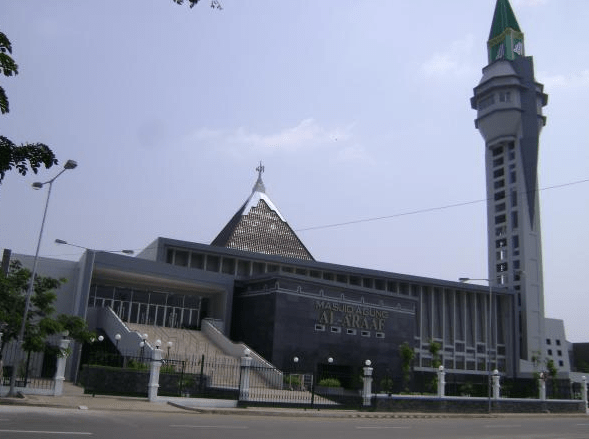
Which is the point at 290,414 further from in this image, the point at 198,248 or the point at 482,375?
the point at 482,375

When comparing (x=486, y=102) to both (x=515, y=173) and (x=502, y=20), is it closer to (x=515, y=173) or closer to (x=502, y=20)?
(x=515, y=173)

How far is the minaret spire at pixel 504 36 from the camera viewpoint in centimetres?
7975

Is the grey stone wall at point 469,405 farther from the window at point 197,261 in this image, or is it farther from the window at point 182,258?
the window at point 182,258

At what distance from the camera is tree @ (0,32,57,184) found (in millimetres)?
4852

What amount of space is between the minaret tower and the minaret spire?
131 millimetres

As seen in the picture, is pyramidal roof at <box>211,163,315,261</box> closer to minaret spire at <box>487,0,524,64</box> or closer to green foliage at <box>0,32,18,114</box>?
minaret spire at <box>487,0,524,64</box>

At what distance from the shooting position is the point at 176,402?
76.9ft

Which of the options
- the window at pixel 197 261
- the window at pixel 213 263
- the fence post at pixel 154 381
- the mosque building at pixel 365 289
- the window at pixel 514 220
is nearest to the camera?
the fence post at pixel 154 381

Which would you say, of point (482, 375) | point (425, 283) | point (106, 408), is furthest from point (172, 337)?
point (482, 375)

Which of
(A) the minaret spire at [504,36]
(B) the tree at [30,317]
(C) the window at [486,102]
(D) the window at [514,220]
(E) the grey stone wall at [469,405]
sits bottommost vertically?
(E) the grey stone wall at [469,405]

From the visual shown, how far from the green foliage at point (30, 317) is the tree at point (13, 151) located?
64.3 ft

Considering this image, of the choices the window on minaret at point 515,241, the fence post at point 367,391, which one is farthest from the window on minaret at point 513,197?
the fence post at point 367,391

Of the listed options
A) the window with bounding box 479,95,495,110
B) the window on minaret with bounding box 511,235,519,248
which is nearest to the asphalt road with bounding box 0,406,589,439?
the window on minaret with bounding box 511,235,519,248

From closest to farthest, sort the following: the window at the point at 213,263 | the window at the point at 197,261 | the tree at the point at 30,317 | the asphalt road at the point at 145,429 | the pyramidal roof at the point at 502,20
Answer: the asphalt road at the point at 145,429
the tree at the point at 30,317
the window at the point at 197,261
the window at the point at 213,263
the pyramidal roof at the point at 502,20
